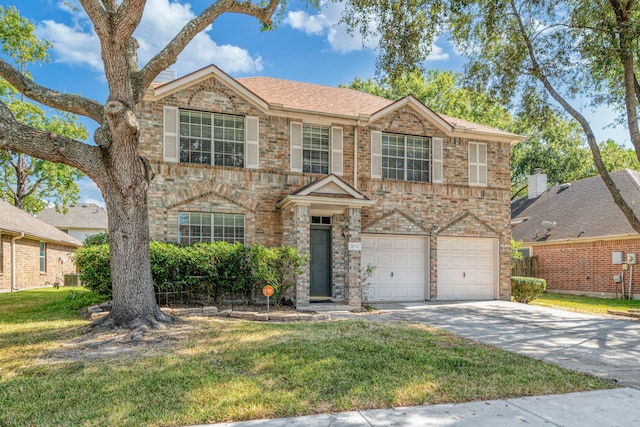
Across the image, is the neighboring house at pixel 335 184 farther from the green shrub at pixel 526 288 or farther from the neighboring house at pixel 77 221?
the neighboring house at pixel 77 221

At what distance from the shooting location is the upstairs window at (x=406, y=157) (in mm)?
13828

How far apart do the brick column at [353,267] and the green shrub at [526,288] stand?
6.49m

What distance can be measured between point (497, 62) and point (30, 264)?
2199 centimetres

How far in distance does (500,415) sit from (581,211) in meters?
18.9

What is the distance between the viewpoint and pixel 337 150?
1317 cm

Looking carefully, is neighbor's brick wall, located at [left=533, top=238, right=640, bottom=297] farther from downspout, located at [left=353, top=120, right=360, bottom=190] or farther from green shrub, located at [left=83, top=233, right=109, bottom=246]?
green shrub, located at [left=83, top=233, right=109, bottom=246]

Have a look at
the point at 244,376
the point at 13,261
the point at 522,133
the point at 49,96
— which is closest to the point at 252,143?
the point at 49,96

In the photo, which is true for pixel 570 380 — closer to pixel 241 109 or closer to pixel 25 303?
pixel 241 109

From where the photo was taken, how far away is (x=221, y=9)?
8938 millimetres

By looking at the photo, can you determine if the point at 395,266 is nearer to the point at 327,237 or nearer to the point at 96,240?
the point at 327,237

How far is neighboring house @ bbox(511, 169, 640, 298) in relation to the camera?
16.9 m

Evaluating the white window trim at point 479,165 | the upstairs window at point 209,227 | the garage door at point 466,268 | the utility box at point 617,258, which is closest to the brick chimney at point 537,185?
the utility box at point 617,258

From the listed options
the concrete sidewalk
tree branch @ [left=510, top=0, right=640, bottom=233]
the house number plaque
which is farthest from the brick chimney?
the concrete sidewalk

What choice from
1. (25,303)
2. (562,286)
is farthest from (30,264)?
(562,286)
